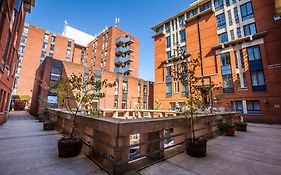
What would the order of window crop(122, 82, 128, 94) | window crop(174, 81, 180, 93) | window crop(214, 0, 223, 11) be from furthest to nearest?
window crop(122, 82, 128, 94)
window crop(174, 81, 180, 93)
window crop(214, 0, 223, 11)

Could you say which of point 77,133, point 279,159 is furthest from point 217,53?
point 77,133

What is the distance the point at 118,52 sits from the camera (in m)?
37.4

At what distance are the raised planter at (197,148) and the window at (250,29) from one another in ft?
71.8

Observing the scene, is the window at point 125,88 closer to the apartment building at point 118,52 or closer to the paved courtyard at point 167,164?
the apartment building at point 118,52

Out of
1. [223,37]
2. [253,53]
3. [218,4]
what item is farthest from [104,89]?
[218,4]

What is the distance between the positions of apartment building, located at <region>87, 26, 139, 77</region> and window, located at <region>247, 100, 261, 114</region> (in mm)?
27142

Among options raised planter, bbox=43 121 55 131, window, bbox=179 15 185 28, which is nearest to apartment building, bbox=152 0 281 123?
window, bbox=179 15 185 28

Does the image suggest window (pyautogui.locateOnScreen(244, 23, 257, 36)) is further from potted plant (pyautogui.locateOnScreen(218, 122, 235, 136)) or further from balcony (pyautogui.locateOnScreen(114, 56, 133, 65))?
balcony (pyautogui.locateOnScreen(114, 56, 133, 65))

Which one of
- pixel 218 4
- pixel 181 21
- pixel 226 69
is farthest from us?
pixel 181 21

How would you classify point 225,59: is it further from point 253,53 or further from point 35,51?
point 35,51

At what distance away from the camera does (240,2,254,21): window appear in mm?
19273

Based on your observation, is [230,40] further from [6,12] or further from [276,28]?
[6,12]

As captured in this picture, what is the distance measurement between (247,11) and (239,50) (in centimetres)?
582

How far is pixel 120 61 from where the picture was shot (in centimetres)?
3681
